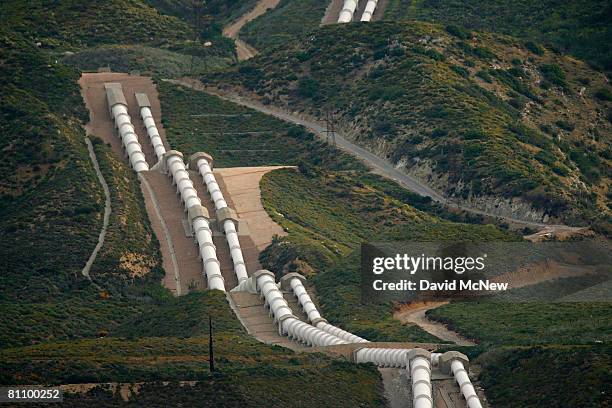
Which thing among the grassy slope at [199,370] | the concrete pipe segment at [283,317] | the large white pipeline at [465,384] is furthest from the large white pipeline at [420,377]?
the concrete pipe segment at [283,317]

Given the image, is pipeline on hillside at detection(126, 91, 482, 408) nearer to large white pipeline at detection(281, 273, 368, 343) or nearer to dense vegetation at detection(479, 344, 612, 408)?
large white pipeline at detection(281, 273, 368, 343)

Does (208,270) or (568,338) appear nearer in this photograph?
(568,338)

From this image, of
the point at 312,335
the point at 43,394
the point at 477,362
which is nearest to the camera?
the point at 43,394

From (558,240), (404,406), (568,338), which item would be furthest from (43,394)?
(558,240)

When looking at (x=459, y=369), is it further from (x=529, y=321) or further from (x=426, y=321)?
(x=426, y=321)

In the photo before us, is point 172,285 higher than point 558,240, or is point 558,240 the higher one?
point 558,240

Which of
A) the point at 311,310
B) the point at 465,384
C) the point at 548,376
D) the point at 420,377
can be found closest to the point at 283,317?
the point at 311,310

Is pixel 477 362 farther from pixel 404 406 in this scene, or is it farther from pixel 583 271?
pixel 583 271
